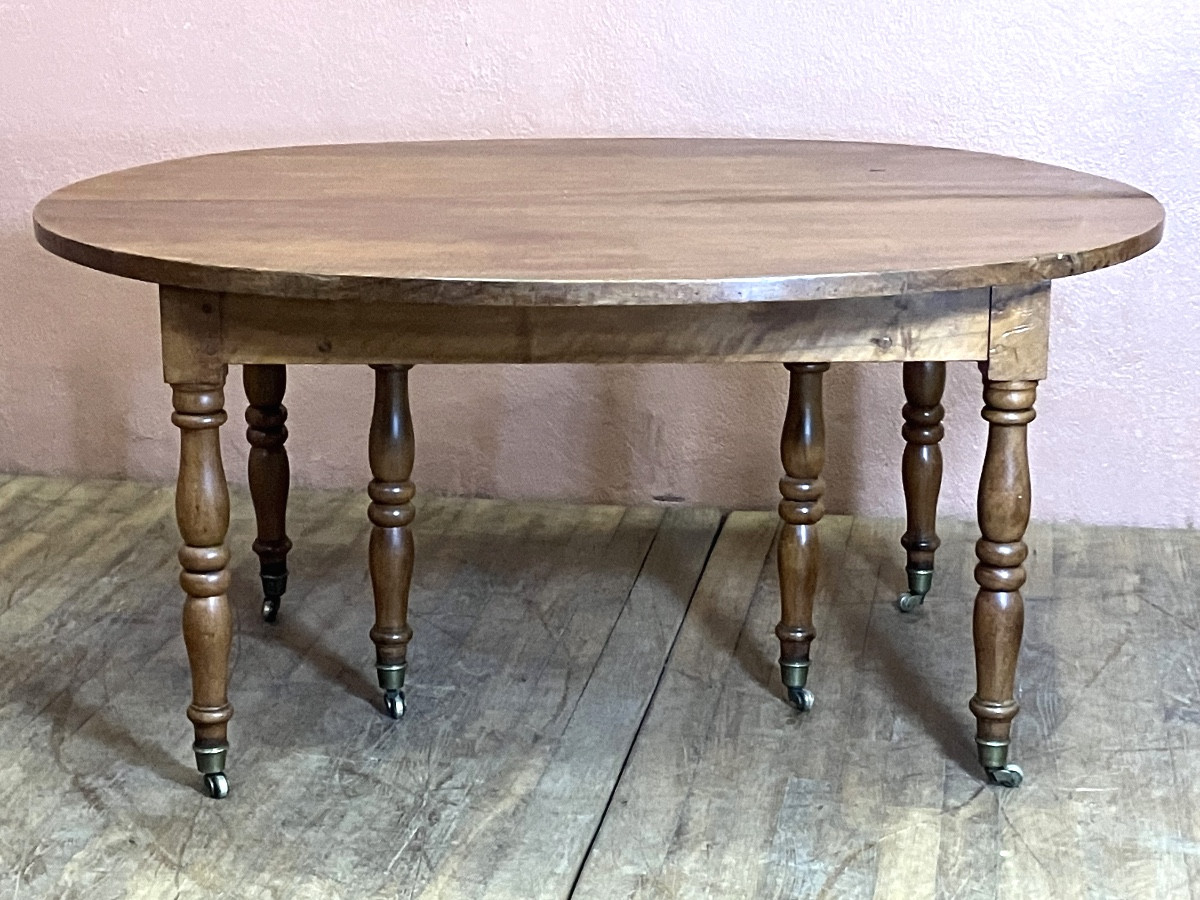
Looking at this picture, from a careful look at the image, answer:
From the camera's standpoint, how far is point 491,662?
2.63 metres

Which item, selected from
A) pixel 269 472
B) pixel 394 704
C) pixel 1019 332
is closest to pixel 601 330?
pixel 1019 332

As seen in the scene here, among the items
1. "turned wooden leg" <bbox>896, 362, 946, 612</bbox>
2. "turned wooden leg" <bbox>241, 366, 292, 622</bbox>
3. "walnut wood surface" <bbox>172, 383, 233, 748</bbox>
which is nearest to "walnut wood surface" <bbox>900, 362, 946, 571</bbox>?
"turned wooden leg" <bbox>896, 362, 946, 612</bbox>

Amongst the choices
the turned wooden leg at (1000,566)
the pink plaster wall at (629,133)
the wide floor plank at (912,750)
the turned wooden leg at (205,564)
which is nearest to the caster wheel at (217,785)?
the turned wooden leg at (205,564)

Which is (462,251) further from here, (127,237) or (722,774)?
(722,774)

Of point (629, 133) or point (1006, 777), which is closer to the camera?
point (1006, 777)

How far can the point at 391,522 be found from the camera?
239cm

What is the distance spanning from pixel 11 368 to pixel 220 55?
2.68ft

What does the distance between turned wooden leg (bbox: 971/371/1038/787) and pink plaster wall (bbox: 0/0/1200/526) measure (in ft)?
3.34

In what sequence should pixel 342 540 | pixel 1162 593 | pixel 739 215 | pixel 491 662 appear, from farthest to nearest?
pixel 342 540
pixel 1162 593
pixel 491 662
pixel 739 215

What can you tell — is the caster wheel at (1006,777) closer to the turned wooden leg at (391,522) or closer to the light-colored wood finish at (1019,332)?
the light-colored wood finish at (1019,332)

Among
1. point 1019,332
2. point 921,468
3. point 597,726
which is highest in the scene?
point 1019,332

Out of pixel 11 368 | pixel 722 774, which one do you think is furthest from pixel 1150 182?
pixel 11 368

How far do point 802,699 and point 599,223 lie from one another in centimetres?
80

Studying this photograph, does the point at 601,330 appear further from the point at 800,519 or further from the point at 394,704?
the point at 394,704
